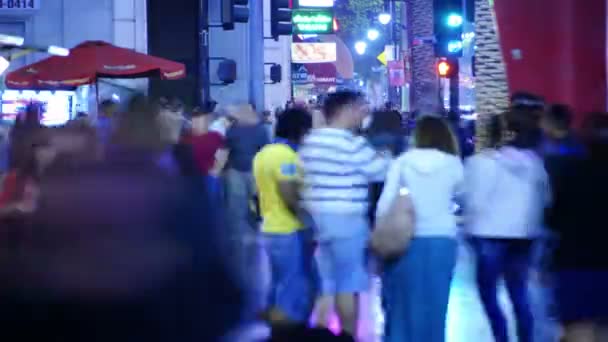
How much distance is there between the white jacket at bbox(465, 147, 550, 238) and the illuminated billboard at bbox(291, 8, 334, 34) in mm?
23507

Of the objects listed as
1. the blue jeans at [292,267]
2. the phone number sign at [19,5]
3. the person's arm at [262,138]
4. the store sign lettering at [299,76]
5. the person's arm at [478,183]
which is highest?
the phone number sign at [19,5]

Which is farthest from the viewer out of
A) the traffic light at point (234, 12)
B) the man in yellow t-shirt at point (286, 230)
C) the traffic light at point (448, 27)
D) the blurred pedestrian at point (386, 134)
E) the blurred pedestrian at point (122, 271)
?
the traffic light at point (448, 27)

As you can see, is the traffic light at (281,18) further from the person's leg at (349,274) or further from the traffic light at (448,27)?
the person's leg at (349,274)

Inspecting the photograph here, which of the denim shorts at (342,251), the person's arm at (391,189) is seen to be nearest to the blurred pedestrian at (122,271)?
the person's arm at (391,189)

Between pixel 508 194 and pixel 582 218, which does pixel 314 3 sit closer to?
pixel 508 194

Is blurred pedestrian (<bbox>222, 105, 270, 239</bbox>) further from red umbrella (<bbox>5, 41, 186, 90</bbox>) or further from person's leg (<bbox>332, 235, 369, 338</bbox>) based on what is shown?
person's leg (<bbox>332, 235, 369, 338</bbox>)

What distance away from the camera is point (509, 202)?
755 cm

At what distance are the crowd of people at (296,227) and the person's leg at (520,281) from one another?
0.04 ft

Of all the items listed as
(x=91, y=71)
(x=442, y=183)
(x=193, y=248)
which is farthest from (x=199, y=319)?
(x=91, y=71)

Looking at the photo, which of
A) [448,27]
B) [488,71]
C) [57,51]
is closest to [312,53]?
[448,27]

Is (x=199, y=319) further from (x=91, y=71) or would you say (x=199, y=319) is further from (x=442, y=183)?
(x=91, y=71)

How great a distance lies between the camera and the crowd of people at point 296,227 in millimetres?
2715

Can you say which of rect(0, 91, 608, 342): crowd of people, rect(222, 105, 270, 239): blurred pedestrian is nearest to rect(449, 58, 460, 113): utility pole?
rect(222, 105, 270, 239): blurred pedestrian

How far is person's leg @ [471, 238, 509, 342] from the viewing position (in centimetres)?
761
